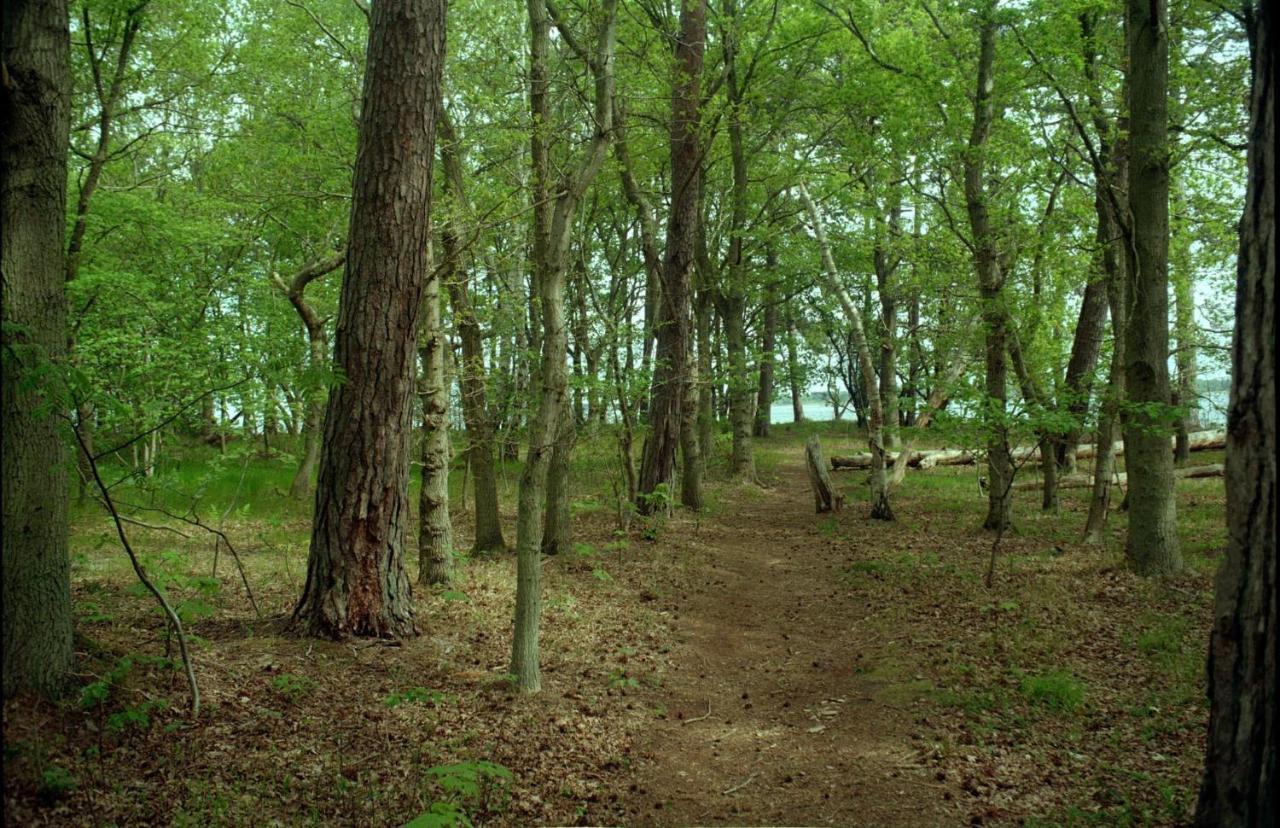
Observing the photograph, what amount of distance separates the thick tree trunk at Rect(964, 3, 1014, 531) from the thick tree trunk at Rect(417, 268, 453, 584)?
751 centimetres

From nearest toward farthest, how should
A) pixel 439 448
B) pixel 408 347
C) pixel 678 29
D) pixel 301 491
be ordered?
pixel 408 347
pixel 439 448
pixel 678 29
pixel 301 491

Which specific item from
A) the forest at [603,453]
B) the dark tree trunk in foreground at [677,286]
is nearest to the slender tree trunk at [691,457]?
the forest at [603,453]

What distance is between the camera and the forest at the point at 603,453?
405 cm

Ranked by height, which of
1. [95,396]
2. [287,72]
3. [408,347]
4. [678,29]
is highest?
[678,29]

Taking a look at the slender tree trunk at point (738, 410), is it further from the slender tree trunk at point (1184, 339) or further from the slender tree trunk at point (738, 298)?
the slender tree trunk at point (1184, 339)

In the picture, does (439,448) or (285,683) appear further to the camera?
(439,448)

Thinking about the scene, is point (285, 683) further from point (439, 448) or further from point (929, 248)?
point (929, 248)

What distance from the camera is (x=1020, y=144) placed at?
11.6 metres

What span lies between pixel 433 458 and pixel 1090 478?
1520 cm

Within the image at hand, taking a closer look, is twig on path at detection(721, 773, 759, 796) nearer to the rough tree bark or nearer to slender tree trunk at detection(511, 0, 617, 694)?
slender tree trunk at detection(511, 0, 617, 694)

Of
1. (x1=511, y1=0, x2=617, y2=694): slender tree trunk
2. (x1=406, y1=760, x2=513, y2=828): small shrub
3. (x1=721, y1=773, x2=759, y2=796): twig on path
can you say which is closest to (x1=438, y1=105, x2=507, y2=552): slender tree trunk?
(x1=511, y1=0, x2=617, y2=694): slender tree trunk

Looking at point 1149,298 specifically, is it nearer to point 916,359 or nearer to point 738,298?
point 738,298

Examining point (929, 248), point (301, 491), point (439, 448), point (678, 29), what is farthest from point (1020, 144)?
point (301, 491)

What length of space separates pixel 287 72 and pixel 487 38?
3830mm
